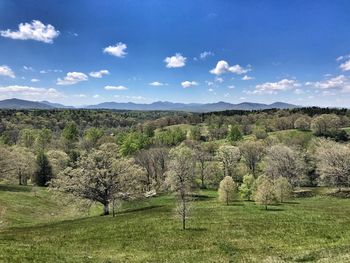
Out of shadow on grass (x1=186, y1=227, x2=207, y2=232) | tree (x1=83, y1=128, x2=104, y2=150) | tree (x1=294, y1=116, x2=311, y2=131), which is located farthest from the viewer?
tree (x1=294, y1=116, x2=311, y2=131)

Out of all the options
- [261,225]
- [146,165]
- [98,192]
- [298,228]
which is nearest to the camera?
[298,228]

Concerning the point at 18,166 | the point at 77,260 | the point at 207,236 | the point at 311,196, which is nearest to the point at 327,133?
the point at 311,196

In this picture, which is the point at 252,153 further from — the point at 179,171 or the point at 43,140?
the point at 43,140

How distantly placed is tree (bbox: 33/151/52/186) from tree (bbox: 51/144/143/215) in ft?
146

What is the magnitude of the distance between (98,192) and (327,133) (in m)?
144

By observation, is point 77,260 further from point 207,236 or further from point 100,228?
point 100,228

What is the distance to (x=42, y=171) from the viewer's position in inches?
4144

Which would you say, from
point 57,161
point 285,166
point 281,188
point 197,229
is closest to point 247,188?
point 281,188

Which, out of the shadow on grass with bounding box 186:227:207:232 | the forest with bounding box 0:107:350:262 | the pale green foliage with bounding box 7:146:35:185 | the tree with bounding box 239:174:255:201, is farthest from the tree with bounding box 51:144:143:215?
the pale green foliage with bounding box 7:146:35:185

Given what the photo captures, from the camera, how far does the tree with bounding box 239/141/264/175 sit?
403ft

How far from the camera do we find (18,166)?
9731 centimetres

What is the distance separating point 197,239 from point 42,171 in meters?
82.6

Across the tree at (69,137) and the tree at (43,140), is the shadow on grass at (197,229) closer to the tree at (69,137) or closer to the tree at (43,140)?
the tree at (43,140)

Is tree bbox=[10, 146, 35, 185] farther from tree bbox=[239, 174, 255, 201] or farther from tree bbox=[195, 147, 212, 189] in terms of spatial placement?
tree bbox=[239, 174, 255, 201]
